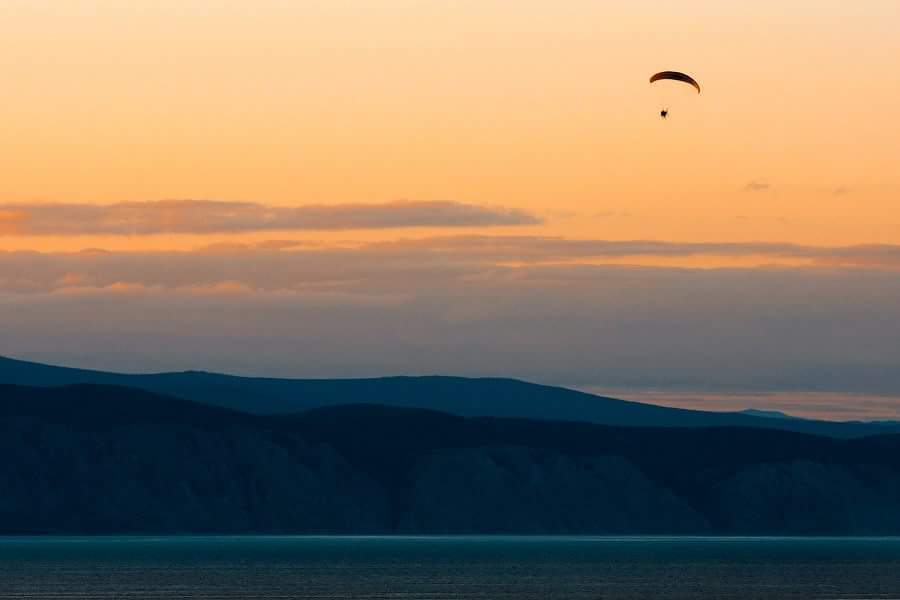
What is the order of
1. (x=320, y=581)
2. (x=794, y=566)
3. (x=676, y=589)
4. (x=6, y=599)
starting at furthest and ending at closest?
(x=794, y=566) < (x=320, y=581) < (x=676, y=589) < (x=6, y=599)

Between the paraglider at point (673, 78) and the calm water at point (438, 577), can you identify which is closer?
the paraglider at point (673, 78)

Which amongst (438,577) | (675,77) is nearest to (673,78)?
(675,77)

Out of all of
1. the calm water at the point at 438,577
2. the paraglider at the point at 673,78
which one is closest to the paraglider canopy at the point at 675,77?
the paraglider at the point at 673,78

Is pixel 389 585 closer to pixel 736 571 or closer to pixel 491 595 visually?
pixel 491 595

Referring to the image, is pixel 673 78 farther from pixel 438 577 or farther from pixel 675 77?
pixel 438 577

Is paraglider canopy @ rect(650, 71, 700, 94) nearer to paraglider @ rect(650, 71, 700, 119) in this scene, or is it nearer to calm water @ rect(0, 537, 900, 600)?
paraglider @ rect(650, 71, 700, 119)

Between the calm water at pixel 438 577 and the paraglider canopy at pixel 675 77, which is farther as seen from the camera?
the calm water at pixel 438 577

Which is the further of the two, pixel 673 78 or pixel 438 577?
pixel 438 577

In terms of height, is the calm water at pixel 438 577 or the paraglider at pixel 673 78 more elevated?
the paraglider at pixel 673 78

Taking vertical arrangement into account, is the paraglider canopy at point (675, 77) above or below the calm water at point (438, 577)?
above

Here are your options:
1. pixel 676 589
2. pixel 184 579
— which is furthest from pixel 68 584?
pixel 676 589

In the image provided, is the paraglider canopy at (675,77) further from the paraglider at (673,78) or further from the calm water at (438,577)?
the calm water at (438,577)
